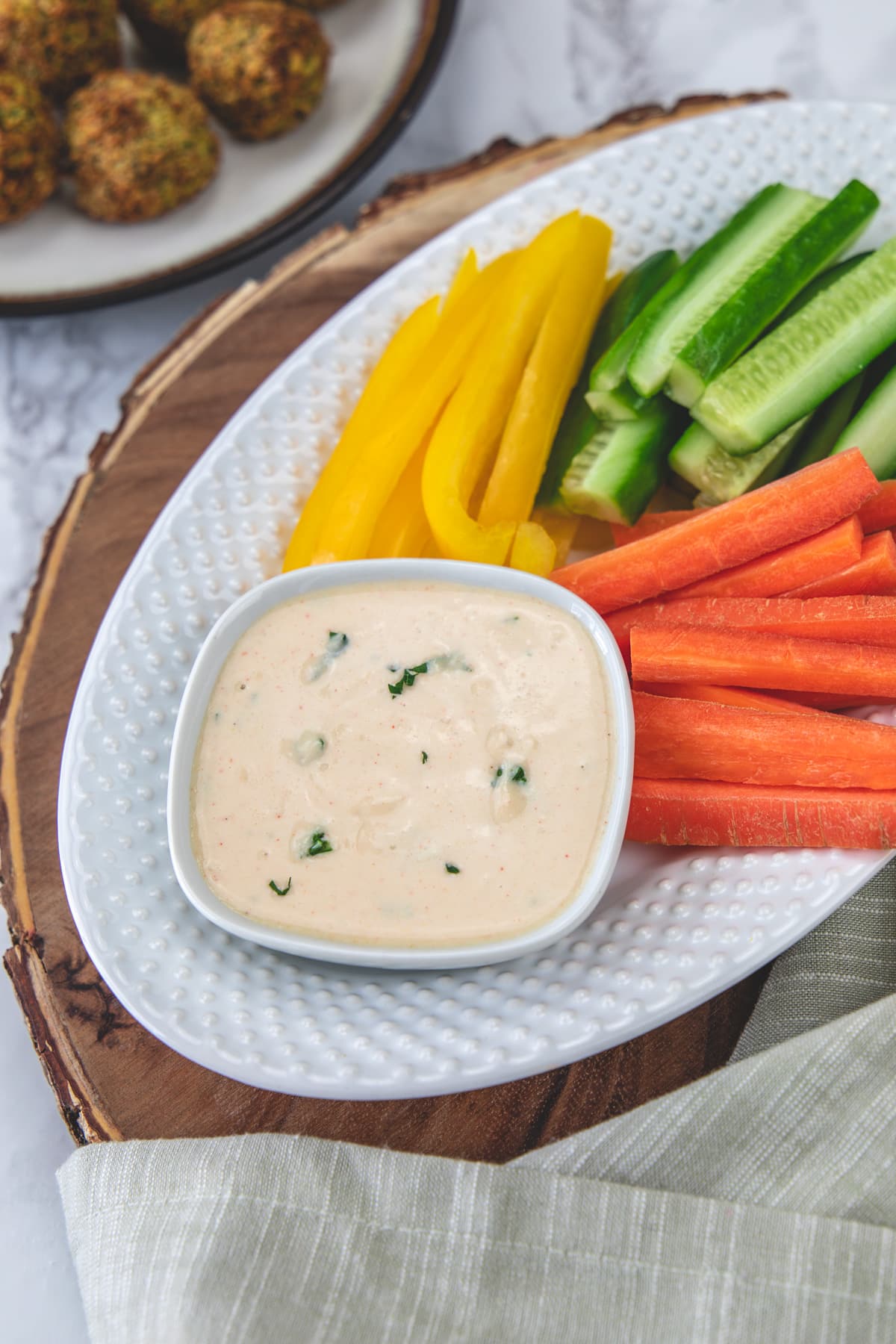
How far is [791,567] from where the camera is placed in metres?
2.20

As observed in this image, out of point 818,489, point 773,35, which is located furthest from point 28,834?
point 773,35

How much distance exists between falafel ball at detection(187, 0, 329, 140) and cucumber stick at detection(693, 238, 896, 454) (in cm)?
144

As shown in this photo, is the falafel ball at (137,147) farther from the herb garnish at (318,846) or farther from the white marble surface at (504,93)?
the herb garnish at (318,846)

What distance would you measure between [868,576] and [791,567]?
0.43 feet

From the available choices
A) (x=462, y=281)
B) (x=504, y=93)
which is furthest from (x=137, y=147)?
(x=504, y=93)

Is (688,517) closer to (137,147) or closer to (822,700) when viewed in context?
(822,700)

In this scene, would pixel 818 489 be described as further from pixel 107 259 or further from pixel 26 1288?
pixel 26 1288

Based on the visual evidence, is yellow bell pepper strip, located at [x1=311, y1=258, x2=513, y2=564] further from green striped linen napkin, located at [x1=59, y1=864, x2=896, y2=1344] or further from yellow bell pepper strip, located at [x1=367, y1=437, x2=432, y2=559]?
green striped linen napkin, located at [x1=59, y1=864, x2=896, y2=1344]

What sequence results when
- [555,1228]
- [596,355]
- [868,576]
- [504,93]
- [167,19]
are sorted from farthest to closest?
[504,93], [167,19], [596,355], [868,576], [555,1228]

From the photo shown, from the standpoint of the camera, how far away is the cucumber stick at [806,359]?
225 centimetres

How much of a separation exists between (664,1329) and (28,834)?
4.59 ft

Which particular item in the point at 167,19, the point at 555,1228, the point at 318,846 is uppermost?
the point at 167,19

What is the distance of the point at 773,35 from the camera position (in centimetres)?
343

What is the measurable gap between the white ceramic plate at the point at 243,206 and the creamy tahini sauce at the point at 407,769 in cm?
132
